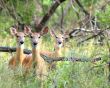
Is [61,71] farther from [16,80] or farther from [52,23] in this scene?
[52,23]

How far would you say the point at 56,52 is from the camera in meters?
10.8

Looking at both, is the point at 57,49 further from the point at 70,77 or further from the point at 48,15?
the point at 70,77

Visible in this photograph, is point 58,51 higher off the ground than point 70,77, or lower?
higher

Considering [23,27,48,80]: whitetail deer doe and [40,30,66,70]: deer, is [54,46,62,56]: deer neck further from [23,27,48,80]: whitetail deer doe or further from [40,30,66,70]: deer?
[23,27,48,80]: whitetail deer doe

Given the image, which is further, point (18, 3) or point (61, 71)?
point (18, 3)

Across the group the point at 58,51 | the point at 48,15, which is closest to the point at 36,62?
the point at 58,51

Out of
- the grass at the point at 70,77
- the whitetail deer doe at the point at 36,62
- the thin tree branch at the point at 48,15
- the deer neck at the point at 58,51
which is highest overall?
the thin tree branch at the point at 48,15

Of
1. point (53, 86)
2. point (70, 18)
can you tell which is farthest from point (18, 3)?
point (70, 18)

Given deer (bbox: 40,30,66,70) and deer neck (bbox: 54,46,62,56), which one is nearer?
deer (bbox: 40,30,66,70)

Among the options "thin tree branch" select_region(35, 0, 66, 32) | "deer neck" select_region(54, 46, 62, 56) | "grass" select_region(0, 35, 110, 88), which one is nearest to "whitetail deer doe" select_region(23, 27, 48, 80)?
"grass" select_region(0, 35, 110, 88)

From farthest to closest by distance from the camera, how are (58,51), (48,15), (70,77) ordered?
(48,15)
(58,51)
(70,77)

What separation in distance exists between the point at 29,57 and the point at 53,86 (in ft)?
6.58

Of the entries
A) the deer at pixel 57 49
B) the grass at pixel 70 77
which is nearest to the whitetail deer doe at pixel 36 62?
the grass at pixel 70 77

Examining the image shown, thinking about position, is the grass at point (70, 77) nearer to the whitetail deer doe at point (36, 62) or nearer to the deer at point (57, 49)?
the whitetail deer doe at point (36, 62)
